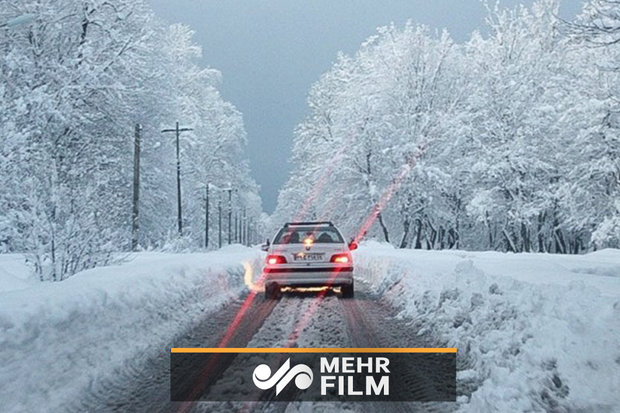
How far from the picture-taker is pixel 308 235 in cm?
1271

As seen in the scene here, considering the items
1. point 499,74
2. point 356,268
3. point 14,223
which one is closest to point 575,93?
point 499,74

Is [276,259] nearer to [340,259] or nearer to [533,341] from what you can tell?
[340,259]

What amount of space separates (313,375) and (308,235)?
24.8ft

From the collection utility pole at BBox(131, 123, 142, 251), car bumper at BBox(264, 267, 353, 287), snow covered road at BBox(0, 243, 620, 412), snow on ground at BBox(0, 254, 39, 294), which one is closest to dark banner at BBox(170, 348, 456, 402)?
snow covered road at BBox(0, 243, 620, 412)

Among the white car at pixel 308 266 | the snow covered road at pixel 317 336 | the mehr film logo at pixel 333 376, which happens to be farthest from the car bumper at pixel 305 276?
the mehr film logo at pixel 333 376

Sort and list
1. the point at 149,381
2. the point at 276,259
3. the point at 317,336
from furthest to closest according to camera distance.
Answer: the point at 276,259, the point at 317,336, the point at 149,381

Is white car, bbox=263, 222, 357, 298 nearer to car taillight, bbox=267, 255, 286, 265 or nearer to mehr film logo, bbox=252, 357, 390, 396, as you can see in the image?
car taillight, bbox=267, 255, 286, 265

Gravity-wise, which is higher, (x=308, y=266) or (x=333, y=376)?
(x=308, y=266)

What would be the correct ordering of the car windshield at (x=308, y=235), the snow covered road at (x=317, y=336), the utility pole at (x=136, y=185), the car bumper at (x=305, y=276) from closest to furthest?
the snow covered road at (x=317, y=336) < the car bumper at (x=305, y=276) < the car windshield at (x=308, y=235) < the utility pole at (x=136, y=185)

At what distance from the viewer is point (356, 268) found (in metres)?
22.3

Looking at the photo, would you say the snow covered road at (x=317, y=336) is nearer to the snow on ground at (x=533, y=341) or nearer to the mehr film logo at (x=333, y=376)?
the snow on ground at (x=533, y=341)

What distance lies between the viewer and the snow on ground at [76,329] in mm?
4273

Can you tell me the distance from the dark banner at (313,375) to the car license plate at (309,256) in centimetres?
Answer: 517

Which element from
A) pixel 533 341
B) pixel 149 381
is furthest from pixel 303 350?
pixel 533 341
